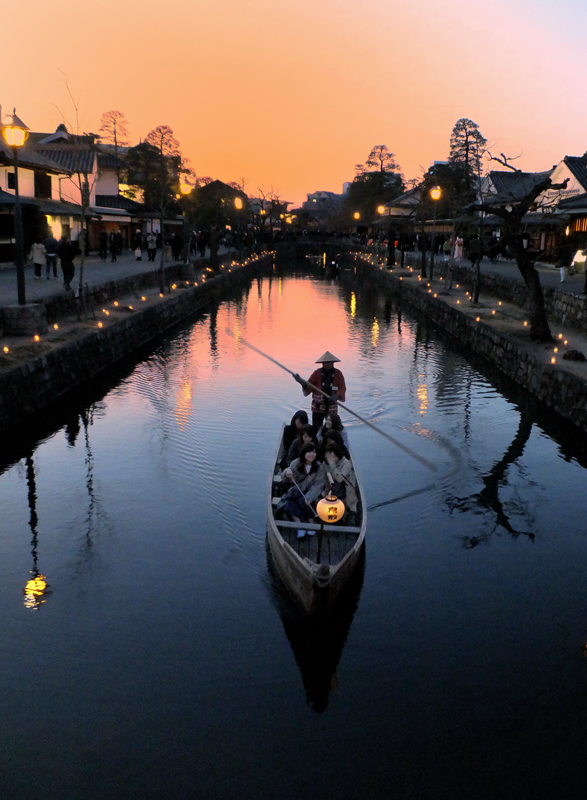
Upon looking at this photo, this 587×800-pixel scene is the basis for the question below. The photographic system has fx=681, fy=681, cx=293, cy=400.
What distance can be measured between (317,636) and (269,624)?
0.62 metres

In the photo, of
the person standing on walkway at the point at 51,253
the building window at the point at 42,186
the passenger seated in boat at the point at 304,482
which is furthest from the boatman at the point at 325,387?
the building window at the point at 42,186

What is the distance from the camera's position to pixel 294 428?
10.8 meters

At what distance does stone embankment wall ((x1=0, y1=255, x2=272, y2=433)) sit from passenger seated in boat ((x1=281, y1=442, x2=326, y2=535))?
25.4 feet

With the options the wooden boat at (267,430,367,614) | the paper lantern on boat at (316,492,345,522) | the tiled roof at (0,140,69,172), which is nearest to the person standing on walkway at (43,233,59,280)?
the tiled roof at (0,140,69,172)

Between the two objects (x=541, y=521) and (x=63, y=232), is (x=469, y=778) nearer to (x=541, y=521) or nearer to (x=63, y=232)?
(x=541, y=521)

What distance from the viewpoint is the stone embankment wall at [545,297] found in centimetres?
2159

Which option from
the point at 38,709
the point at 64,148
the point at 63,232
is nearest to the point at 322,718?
the point at 38,709

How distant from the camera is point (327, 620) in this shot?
7859 mm

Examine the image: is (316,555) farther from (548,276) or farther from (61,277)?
(548,276)

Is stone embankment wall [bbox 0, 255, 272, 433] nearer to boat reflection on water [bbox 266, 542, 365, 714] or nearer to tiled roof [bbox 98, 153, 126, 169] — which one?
boat reflection on water [bbox 266, 542, 365, 714]

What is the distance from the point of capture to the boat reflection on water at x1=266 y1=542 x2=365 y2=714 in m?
7.13

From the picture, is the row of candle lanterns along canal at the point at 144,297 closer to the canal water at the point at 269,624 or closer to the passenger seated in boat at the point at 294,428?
the canal water at the point at 269,624

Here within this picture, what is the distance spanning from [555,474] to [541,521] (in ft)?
7.79

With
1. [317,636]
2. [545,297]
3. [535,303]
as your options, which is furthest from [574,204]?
[317,636]
